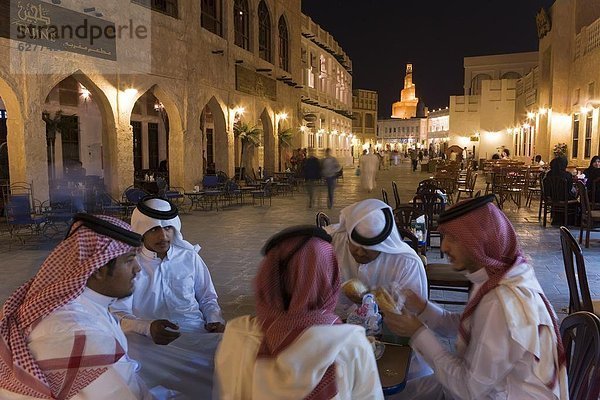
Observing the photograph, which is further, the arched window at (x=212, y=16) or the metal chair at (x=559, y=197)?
the arched window at (x=212, y=16)

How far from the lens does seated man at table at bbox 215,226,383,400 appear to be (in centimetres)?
150

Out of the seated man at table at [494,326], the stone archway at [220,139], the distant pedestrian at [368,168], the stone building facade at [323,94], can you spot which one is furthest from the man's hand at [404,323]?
the stone building facade at [323,94]

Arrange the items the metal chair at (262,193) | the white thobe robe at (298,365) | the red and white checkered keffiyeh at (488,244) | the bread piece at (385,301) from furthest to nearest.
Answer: the metal chair at (262,193) < the bread piece at (385,301) < the red and white checkered keffiyeh at (488,244) < the white thobe robe at (298,365)

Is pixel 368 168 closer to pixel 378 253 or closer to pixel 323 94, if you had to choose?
pixel 378 253

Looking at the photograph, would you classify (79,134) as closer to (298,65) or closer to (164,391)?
(298,65)

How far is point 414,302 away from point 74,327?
1.50 metres

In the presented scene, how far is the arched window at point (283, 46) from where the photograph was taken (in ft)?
73.3

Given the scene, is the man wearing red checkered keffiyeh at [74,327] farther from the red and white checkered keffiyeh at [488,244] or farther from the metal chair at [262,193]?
the metal chair at [262,193]

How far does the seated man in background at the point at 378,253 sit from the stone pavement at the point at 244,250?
2.24 meters

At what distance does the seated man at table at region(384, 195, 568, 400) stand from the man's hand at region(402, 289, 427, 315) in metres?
0.33

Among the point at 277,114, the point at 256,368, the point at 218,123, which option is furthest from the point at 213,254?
the point at 277,114

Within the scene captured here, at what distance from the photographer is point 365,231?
8.73 ft

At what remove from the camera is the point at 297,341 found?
4.95 feet

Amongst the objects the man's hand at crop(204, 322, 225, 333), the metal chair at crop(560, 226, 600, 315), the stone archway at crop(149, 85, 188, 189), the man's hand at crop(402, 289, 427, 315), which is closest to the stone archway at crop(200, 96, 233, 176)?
the stone archway at crop(149, 85, 188, 189)
